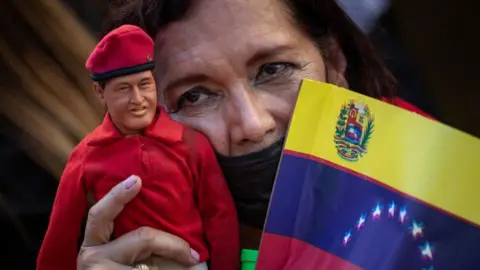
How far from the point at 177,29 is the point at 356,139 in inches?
Result: 11.3

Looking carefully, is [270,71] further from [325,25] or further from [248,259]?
[248,259]

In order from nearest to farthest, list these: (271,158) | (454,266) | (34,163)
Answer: (454,266) < (271,158) < (34,163)

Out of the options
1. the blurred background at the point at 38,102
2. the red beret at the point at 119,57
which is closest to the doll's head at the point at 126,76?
the red beret at the point at 119,57

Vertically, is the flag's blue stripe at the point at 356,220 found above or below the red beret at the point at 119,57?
below

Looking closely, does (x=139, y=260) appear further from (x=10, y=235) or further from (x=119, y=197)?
(x=10, y=235)

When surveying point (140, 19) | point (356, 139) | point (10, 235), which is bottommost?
point (10, 235)

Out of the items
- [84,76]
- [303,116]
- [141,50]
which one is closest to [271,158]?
[303,116]

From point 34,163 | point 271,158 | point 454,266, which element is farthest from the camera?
point 34,163

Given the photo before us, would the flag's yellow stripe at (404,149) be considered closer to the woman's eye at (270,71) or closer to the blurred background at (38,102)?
the woman's eye at (270,71)

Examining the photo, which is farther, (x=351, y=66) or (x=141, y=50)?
(x=351, y=66)

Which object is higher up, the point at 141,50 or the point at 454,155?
the point at 141,50

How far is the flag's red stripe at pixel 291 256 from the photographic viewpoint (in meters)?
0.71

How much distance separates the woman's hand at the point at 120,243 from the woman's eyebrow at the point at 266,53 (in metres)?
0.23

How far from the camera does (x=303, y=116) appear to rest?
744 millimetres
